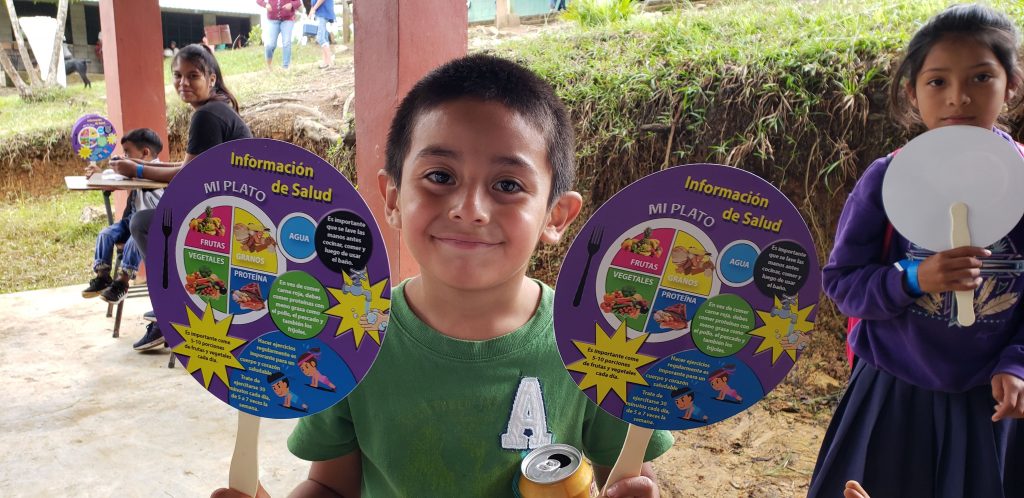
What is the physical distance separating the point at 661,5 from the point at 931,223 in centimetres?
537

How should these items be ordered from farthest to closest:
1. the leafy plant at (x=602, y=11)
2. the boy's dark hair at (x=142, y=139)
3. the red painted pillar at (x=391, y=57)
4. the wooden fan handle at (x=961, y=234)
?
the leafy plant at (x=602, y=11), the boy's dark hair at (x=142, y=139), the red painted pillar at (x=391, y=57), the wooden fan handle at (x=961, y=234)

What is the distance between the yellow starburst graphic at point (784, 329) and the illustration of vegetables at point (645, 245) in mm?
149

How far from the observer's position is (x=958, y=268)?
1109 millimetres

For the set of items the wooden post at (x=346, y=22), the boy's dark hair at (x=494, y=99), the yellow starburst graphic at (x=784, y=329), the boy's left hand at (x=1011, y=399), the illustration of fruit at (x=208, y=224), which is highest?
the wooden post at (x=346, y=22)

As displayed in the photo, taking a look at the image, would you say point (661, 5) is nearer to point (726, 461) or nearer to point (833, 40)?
point (833, 40)

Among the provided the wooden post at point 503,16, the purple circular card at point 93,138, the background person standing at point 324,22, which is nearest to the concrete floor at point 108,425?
the purple circular card at point 93,138

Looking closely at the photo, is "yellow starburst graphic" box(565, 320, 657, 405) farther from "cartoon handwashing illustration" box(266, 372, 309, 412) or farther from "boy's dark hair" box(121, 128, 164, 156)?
"boy's dark hair" box(121, 128, 164, 156)

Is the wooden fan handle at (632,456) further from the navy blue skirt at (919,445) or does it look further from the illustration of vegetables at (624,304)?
the navy blue skirt at (919,445)

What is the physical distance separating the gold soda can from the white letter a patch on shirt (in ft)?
0.14

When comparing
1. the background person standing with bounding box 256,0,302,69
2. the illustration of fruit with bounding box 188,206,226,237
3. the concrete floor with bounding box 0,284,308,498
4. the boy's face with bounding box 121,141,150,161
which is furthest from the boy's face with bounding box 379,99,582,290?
the background person standing with bounding box 256,0,302,69

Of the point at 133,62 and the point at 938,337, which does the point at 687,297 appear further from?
the point at 133,62

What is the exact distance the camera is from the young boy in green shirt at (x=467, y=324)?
2.85ft

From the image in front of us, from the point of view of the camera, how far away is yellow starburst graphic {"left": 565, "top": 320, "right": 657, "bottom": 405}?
2.88 feet

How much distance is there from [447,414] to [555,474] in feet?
0.57
